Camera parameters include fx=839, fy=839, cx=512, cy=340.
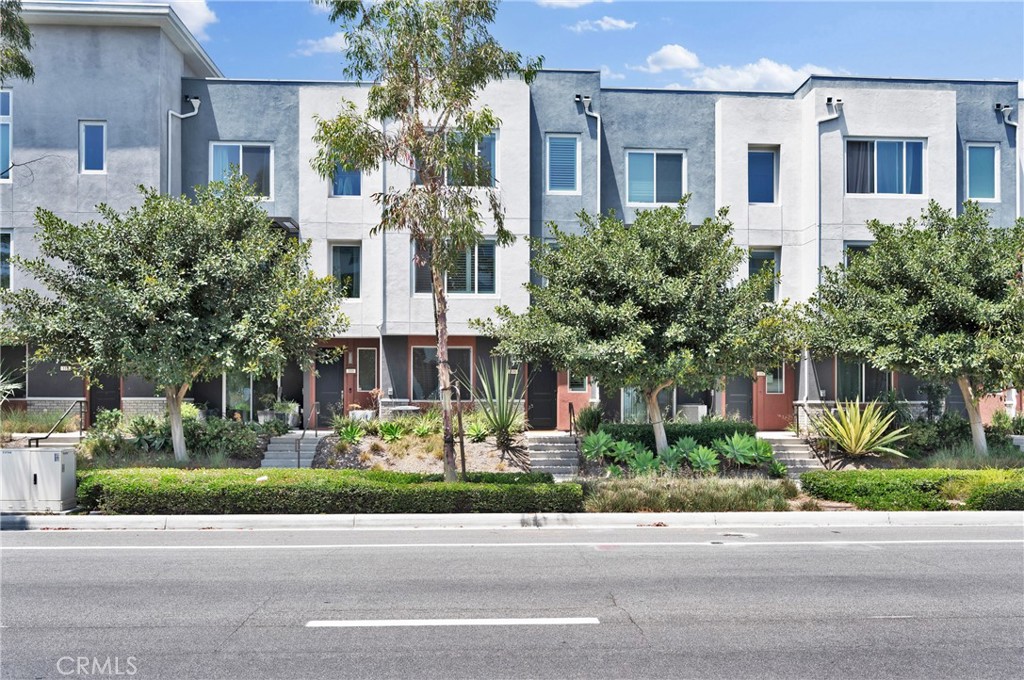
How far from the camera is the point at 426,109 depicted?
47.7 feet

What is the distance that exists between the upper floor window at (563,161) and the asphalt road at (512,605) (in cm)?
1457

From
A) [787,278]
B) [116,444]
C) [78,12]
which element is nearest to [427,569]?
[116,444]

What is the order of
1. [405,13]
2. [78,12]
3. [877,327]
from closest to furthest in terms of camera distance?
[405,13], [877,327], [78,12]

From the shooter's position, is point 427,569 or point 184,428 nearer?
point 427,569

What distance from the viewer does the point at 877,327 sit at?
17969mm

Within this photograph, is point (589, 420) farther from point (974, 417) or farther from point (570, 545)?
point (570, 545)

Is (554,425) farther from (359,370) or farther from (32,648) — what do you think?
(32,648)

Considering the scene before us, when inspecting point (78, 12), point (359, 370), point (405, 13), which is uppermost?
point (78, 12)

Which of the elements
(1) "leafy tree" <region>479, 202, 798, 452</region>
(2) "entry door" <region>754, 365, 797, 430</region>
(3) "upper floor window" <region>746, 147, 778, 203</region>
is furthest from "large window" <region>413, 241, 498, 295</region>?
(2) "entry door" <region>754, 365, 797, 430</region>

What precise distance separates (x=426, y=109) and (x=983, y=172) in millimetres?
19386

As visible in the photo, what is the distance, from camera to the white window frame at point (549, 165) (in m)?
24.6

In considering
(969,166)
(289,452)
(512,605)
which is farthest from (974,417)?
(289,452)

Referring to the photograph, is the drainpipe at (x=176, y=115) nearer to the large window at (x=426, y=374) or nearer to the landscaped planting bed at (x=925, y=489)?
the large window at (x=426, y=374)

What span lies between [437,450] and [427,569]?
9.41 meters
